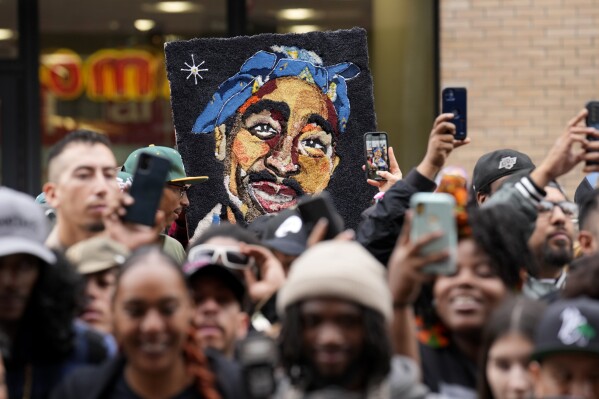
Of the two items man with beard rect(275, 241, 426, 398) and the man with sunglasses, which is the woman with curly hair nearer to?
man with beard rect(275, 241, 426, 398)

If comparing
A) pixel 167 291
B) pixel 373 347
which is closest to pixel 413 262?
pixel 373 347

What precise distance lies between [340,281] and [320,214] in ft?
3.54

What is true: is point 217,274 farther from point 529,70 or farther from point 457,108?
point 529,70

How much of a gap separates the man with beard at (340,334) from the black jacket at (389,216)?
1.68 metres

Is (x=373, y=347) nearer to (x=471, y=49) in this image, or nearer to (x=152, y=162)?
(x=152, y=162)

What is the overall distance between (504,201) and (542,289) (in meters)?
0.59

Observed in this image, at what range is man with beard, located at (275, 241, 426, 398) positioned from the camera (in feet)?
14.1

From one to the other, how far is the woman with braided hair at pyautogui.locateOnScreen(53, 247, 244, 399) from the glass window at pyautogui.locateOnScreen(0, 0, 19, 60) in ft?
25.1

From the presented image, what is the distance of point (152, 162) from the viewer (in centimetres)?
552

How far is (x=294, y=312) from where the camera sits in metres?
4.37

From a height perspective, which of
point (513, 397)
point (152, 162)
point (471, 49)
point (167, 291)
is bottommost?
point (513, 397)

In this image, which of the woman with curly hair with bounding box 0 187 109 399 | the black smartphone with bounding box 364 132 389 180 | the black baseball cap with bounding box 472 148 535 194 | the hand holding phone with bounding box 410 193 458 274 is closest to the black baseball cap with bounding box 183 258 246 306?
the woman with curly hair with bounding box 0 187 109 399

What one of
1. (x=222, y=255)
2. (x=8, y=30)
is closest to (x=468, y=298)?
(x=222, y=255)

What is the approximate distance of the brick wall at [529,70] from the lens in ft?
37.3
